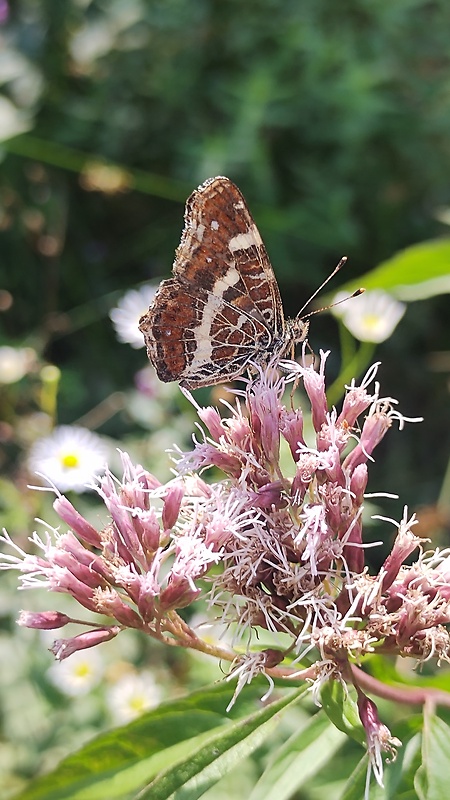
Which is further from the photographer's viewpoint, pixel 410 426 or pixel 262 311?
pixel 410 426

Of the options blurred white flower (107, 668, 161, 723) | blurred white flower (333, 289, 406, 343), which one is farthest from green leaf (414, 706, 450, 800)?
blurred white flower (333, 289, 406, 343)

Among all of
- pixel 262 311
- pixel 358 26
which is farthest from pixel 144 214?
pixel 262 311

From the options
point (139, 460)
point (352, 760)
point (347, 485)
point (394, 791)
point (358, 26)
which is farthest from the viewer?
point (358, 26)

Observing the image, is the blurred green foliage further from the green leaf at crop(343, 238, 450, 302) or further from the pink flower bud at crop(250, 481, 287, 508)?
the pink flower bud at crop(250, 481, 287, 508)

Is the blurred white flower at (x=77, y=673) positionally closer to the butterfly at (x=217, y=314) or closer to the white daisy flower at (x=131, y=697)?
the white daisy flower at (x=131, y=697)

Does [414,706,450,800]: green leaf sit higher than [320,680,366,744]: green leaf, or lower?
lower

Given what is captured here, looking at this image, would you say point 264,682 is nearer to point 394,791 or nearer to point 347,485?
point 394,791

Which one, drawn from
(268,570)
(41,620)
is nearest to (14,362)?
(41,620)

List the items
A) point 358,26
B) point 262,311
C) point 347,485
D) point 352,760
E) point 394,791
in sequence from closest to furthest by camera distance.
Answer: point 394,791 < point 347,485 < point 262,311 < point 352,760 < point 358,26
